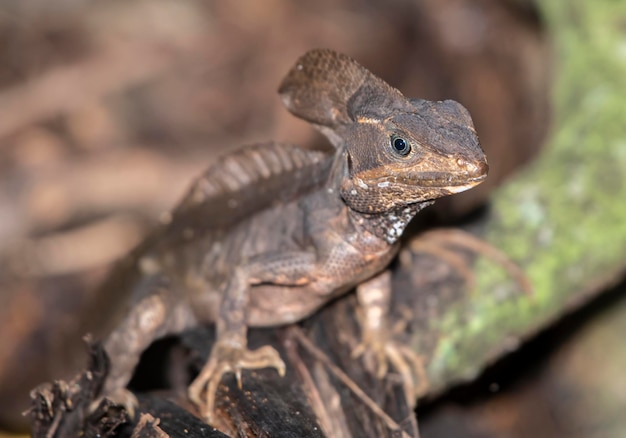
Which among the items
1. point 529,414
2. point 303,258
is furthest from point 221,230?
point 529,414

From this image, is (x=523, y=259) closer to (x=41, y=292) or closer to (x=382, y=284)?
(x=382, y=284)

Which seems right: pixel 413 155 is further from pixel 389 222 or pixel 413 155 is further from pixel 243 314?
pixel 243 314

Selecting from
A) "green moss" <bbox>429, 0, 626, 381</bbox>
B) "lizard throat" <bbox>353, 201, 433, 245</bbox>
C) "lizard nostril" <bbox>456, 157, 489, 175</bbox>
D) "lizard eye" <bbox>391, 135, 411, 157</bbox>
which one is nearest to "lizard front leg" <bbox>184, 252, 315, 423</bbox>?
"lizard throat" <bbox>353, 201, 433, 245</bbox>

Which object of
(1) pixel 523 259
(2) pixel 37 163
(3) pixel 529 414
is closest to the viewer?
(1) pixel 523 259

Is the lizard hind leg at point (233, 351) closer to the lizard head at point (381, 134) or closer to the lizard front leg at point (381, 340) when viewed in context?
the lizard front leg at point (381, 340)

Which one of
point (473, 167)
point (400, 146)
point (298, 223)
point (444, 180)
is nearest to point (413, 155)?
point (400, 146)

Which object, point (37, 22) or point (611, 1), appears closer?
point (611, 1)

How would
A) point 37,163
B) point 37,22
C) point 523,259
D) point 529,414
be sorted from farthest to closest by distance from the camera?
1. point 37,22
2. point 37,163
3. point 529,414
4. point 523,259

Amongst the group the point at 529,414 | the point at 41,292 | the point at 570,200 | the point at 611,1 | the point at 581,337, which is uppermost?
the point at 611,1
